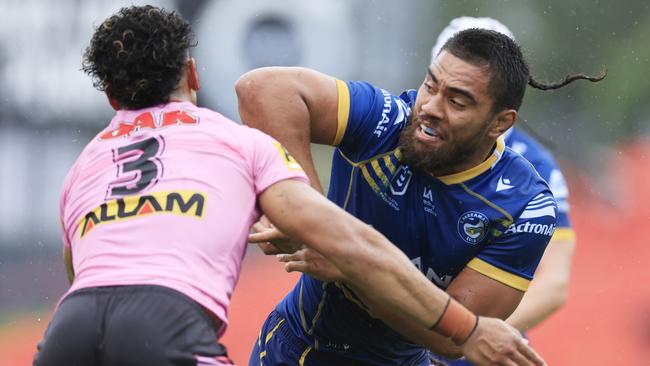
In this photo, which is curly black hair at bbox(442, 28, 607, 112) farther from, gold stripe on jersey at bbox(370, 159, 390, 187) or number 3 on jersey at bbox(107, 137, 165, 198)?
number 3 on jersey at bbox(107, 137, 165, 198)

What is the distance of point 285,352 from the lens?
15.0 ft

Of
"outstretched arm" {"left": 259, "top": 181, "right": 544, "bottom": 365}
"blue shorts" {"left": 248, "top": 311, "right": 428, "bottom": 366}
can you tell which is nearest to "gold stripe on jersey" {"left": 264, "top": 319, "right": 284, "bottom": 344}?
"blue shorts" {"left": 248, "top": 311, "right": 428, "bottom": 366}

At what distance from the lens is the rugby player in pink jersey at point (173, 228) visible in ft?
10.3

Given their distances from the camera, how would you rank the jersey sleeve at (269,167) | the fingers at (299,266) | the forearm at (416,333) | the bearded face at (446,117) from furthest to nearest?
the bearded face at (446,117) < the forearm at (416,333) < the fingers at (299,266) < the jersey sleeve at (269,167)

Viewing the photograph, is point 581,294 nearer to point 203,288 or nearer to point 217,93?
point 217,93

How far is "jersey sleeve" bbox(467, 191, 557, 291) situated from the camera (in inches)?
167

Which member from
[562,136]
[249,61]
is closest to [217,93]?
[249,61]

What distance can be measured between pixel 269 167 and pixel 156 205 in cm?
33

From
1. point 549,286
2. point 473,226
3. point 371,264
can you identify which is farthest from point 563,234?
point 371,264

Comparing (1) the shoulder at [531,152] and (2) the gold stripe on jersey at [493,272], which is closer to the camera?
(2) the gold stripe on jersey at [493,272]

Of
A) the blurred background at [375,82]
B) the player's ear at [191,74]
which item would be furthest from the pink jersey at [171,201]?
the blurred background at [375,82]

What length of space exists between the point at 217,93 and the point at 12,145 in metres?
1.18

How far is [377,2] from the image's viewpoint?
7320 millimetres

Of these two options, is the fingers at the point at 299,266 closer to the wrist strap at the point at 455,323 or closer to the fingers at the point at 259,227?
the fingers at the point at 259,227
